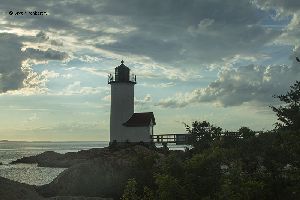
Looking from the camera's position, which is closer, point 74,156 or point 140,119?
point 140,119

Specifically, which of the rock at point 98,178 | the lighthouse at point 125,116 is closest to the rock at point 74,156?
the lighthouse at point 125,116

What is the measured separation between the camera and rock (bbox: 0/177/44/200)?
1705 centimetres

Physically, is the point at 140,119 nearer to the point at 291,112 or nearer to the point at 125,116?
the point at 125,116

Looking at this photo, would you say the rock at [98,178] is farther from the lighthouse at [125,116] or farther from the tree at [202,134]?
the lighthouse at [125,116]

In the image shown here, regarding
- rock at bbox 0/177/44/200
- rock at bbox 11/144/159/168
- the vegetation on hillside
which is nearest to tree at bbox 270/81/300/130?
the vegetation on hillside

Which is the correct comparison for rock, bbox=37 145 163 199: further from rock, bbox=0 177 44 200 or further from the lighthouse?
the lighthouse

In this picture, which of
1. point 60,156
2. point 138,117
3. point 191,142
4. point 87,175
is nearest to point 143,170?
point 191,142

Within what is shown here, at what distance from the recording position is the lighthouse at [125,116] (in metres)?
52.3

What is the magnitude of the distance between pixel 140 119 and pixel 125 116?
1.90 metres

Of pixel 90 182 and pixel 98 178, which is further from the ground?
pixel 98 178

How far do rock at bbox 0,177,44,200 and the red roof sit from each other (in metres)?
33.8

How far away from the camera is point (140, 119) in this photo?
52.9 m

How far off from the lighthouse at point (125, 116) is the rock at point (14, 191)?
111 ft

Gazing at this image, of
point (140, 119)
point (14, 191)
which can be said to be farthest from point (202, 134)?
point (140, 119)
